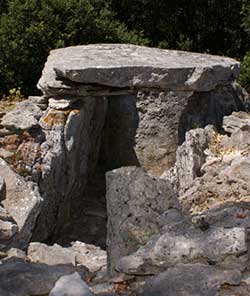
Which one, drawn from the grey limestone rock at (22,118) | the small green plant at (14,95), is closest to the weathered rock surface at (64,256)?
the grey limestone rock at (22,118)

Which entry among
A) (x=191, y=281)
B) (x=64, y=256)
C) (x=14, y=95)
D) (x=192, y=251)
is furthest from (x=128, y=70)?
(x=191, y=281)

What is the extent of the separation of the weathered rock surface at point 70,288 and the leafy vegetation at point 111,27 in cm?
829

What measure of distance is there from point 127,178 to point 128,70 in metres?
4.23

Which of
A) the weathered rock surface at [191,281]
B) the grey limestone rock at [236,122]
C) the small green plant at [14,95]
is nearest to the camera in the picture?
the weathered rock surface at [191,281]

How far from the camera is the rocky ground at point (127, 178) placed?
460 centimetres

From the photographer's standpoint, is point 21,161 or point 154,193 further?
point 21,161

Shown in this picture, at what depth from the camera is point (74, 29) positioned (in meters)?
12.1

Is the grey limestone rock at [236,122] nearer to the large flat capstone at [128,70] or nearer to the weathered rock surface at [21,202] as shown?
the large flat capstone at [128,70]

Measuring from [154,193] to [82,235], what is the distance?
4.69 meters

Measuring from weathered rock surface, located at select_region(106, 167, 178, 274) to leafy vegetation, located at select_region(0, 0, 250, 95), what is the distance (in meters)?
6.63

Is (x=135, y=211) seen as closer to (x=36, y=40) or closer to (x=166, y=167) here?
(x=166, y=167)

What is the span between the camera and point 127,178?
5.64 m

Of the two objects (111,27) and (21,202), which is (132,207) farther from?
(111,27)

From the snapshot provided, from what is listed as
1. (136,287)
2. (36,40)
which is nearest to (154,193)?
(136,287)
